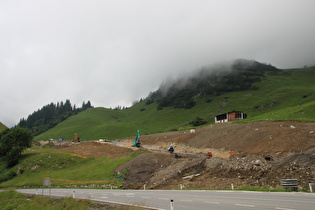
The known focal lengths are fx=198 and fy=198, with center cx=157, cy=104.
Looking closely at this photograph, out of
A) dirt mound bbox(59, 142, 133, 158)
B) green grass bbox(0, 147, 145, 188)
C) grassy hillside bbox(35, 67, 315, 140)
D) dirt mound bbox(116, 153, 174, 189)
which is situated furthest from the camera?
grassy hillside bbox(35, 67, 315, 140)

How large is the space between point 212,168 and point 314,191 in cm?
1243

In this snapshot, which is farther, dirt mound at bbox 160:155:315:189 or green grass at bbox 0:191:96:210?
dirt mound at bbox 160:155:315:189

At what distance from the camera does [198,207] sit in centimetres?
1369

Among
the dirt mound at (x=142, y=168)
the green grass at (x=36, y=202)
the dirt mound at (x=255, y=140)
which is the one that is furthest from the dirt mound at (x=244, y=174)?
the green grass at (x=36, y=202)

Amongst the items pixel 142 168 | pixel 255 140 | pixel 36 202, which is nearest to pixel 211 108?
pixel 255 140

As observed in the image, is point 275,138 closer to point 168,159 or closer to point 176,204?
point 168,159

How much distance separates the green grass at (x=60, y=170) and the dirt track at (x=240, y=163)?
16.1 ft

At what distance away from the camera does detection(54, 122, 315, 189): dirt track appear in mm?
21516

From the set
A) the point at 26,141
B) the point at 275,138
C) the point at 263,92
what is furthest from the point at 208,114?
the point at 26,141

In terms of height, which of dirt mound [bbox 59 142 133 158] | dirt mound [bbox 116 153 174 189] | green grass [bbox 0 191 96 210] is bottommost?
green grass [bbox 0 191 96 210]

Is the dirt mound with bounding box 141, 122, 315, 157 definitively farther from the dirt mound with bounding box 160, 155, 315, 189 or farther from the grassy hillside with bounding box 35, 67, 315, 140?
the grassy hillside with bounding box 35, 67, 315, 140

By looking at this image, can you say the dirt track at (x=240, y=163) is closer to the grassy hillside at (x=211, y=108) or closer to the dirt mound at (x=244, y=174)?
the dirt mound at (x=244, y=174)

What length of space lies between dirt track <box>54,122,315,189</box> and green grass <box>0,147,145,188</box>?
4.91m

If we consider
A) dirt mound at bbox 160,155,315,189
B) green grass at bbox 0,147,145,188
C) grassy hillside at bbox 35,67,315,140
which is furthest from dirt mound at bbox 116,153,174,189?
grassy hillside at bbox 35,67,315,140
